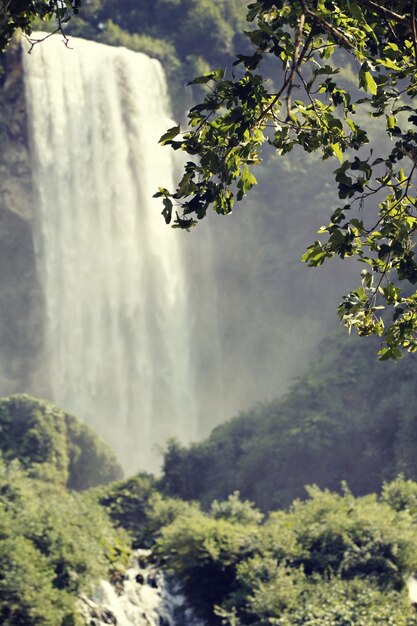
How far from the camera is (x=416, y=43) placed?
1006 centimetres

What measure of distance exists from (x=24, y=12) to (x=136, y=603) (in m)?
20.4

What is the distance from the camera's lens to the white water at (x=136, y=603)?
92.4 ft

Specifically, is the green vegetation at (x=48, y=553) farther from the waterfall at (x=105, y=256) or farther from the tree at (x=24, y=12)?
the waterfall at (x=105, y=256)

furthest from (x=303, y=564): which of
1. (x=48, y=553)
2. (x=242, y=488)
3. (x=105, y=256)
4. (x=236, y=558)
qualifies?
(x=105, y=256)

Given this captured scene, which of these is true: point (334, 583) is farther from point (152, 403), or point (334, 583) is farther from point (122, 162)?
point (122, 162)

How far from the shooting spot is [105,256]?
6456 cm

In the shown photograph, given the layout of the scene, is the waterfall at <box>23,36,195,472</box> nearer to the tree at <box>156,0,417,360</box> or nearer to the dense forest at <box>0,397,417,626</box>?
the dense forest at <box>0,397,417,626</box>

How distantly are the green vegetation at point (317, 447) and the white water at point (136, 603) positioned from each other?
11465mm

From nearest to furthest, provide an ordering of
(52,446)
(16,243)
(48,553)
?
(48,553), (52,446), (16,243)

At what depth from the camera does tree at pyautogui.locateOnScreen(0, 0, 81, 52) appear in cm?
1146

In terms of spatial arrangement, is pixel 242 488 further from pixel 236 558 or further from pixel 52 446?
pixel 236 558

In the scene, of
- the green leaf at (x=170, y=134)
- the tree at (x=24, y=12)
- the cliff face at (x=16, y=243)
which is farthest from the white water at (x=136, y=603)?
the cliff face at (x=16, y=243)

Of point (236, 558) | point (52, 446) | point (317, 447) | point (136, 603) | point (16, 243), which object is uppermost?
point (16, 243)

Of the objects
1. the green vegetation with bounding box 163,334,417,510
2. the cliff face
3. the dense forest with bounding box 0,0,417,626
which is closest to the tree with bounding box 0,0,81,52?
the dense forest with bounding box 0,0,417,626
